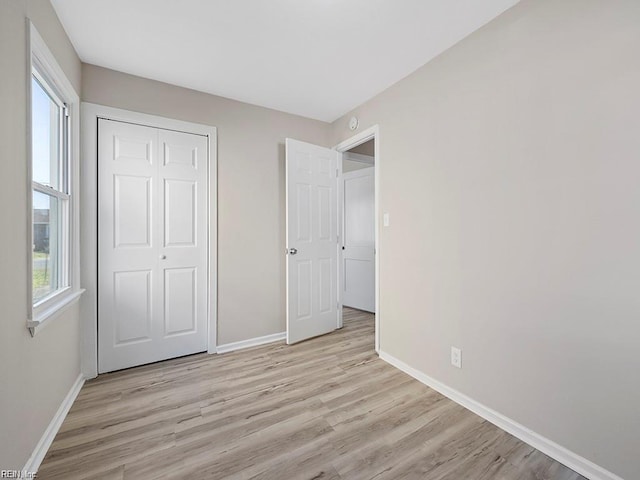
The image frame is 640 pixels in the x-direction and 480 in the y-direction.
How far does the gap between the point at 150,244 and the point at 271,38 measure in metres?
1.90

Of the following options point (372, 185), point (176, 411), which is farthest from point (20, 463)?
point (372, 185)

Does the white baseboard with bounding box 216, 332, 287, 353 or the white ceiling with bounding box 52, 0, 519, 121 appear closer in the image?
the white ceiling with bounding box 52, 0, 519, 121

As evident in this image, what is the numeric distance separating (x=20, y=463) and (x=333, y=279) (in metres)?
2.56

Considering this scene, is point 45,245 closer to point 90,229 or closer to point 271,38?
point 90,229

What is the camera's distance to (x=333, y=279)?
3242mm

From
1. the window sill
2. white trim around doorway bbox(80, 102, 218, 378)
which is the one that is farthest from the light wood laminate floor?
the window sill

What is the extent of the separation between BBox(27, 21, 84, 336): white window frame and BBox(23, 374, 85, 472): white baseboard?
0.59 m

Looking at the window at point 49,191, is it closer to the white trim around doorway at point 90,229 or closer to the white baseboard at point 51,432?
the white trim around doorway at point 90,229

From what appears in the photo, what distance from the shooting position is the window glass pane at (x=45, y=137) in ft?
5.07

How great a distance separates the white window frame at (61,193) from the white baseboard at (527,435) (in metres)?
2.45

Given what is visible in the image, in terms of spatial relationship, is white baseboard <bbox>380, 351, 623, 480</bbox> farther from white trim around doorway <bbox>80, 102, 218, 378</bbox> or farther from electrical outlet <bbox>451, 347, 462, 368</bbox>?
white trim around doorway <bbox>80, 102, 218, 378</bbox>

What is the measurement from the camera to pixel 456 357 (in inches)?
75.8

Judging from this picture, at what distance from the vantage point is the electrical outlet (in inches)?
74.9

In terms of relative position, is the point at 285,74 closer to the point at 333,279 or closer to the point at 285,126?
the point at 285,126
